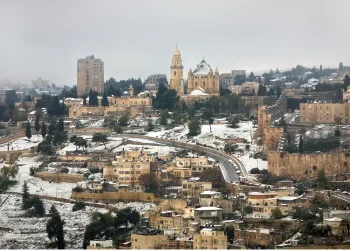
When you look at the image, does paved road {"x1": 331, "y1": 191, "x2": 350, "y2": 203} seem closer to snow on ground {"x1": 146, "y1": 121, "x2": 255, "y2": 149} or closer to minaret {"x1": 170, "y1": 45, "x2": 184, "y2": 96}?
snow on ground {"x1": 146, "y1": 121, "x2": 255, "y2": 149}

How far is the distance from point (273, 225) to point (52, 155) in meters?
14.3

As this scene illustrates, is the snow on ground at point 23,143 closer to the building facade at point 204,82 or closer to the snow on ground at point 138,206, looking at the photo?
the building facade at point 204,82

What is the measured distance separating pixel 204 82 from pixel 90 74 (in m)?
17.4

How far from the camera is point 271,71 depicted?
84.1 m

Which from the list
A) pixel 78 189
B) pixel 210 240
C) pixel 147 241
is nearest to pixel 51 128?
pixel 78 189

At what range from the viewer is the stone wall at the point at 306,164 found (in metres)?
35.2

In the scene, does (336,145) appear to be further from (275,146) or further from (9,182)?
(9,182)

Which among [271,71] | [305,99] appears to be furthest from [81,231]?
[271,71]

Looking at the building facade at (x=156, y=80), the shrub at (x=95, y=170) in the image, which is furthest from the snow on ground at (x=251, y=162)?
the building facade at (x=156, y=80)

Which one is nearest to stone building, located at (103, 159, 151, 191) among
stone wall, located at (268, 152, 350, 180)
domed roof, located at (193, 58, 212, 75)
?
stone wall, located at (268, 152, 350, 180)

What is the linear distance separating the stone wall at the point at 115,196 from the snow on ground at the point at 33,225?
0.66 meters

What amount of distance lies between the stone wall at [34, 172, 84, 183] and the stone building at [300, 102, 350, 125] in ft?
30.5

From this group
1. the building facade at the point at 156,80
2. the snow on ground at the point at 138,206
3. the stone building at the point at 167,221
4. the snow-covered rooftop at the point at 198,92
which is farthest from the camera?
the building facade at the point at 156,80

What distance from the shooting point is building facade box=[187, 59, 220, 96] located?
177 ft
